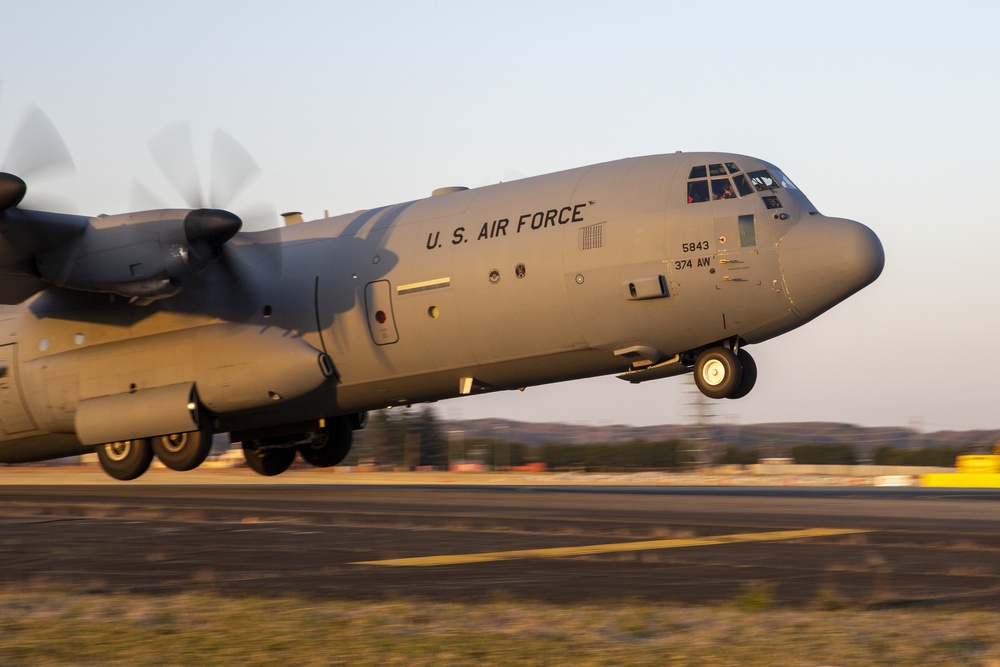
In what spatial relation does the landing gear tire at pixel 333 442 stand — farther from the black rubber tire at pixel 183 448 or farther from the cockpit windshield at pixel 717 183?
the cockpit windshield at pixel 717 183

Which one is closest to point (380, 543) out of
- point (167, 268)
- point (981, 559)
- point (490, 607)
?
point (490, 607)

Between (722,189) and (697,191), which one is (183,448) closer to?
(697,191)

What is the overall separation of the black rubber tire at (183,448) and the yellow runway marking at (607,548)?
12480 mm

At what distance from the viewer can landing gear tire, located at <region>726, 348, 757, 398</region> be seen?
20.7 metres

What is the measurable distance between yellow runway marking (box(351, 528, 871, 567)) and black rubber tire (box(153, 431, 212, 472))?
12480mm

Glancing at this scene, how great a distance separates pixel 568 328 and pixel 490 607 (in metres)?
12.9

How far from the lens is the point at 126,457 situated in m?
24.6

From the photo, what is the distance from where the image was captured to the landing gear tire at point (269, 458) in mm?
27297

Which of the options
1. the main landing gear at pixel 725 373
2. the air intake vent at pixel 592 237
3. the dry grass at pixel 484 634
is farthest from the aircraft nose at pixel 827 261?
the dry grass at pixel 484 634

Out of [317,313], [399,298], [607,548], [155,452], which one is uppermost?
[399,298]

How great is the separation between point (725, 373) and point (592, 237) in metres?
3.39

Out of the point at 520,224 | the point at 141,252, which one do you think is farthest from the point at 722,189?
the point at 141,252

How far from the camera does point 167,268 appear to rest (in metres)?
Result: 21.0

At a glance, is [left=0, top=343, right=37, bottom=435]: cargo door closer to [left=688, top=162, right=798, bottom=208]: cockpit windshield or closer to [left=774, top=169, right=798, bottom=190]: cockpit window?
[left=688, top=162, right=798, bottom=208]: cockpit windshield
